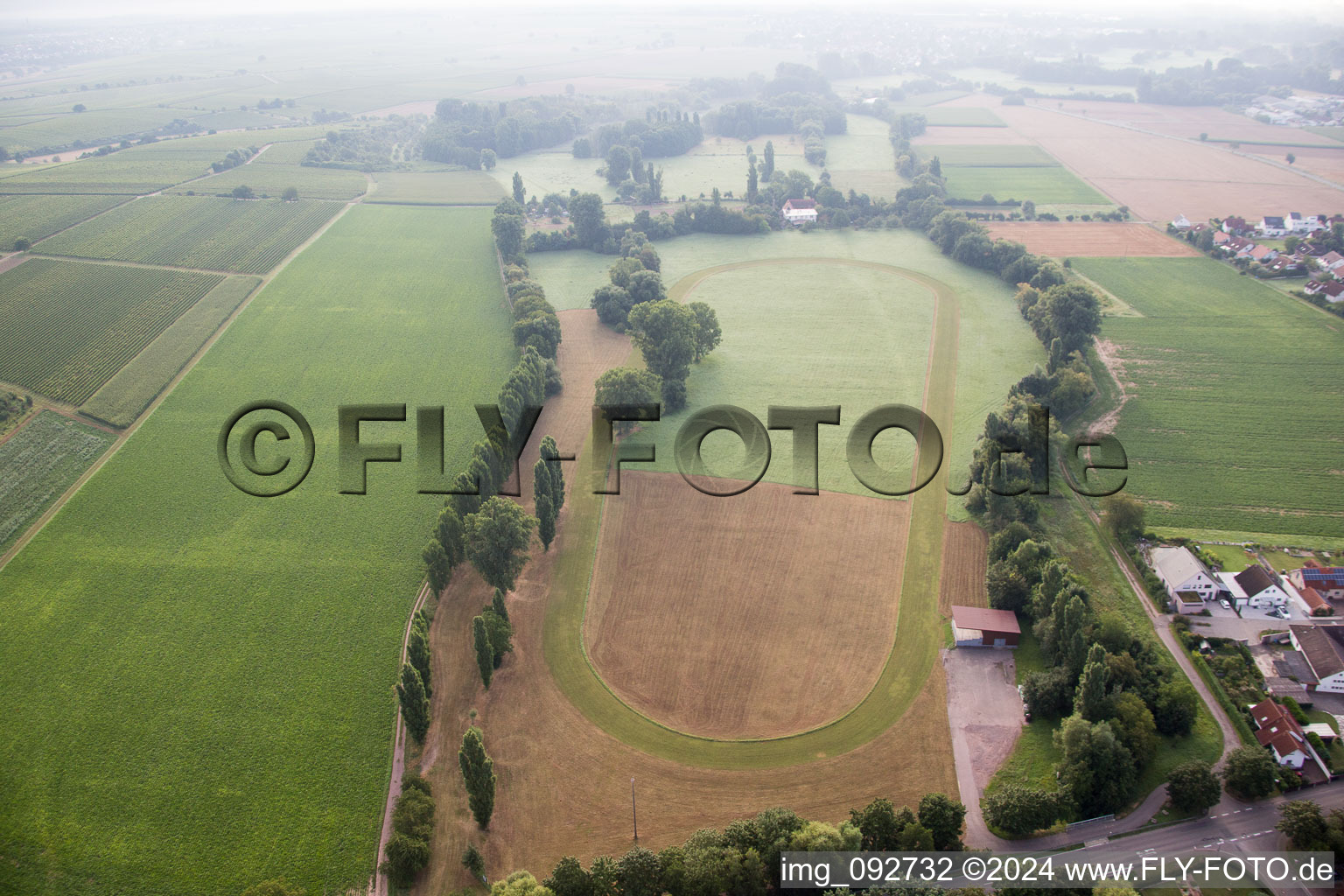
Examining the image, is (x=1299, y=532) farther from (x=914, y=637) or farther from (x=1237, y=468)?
(x=914, y=637)

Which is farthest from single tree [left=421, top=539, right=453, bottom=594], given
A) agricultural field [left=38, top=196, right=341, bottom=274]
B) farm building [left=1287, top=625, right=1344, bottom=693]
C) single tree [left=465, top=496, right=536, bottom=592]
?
agricultural field [left=38, top=196, right=341, bottom=274]

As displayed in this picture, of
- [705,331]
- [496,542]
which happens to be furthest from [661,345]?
[496,542]

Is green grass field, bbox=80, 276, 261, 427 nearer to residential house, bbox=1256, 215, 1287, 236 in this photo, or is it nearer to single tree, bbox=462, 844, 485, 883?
single tree, bbox=462, 844, 485, 883

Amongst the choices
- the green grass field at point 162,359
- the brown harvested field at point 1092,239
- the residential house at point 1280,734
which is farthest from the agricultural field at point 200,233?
the residential house at point 1280,734

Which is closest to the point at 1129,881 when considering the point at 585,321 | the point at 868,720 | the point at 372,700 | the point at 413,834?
the point at 868,720

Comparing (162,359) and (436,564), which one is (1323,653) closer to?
(436,564)
